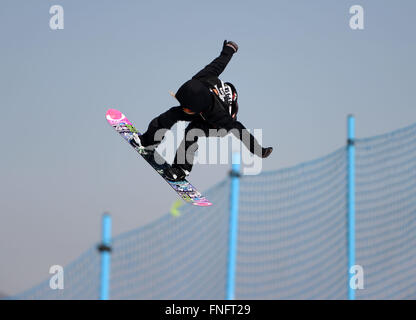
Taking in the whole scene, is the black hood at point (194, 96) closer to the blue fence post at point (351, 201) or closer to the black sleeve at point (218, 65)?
the black sleeve at point (218, 65)

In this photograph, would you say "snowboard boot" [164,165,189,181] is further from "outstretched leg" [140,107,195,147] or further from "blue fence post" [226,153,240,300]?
"blue fence post" [226,153,240,300]

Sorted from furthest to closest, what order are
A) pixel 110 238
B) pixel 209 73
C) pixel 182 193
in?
pixel 182 193 < pixel 209 73 < pixel 110 238

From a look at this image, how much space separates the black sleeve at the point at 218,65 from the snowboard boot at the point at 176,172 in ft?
3.16

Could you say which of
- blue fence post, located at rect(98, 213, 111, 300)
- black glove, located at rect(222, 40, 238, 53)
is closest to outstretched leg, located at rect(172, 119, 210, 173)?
black glove, located at rect(222, 40, 238, 53)

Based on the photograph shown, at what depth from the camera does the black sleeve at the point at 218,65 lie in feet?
18.6

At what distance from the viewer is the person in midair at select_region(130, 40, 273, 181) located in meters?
5.52

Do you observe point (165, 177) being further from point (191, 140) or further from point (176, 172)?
→ point (191, 140)

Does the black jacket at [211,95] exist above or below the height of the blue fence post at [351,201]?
above

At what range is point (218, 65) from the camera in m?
5.74

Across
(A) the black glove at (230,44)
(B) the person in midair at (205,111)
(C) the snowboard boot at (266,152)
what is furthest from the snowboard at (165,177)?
(A) the black glove at (230,44)
